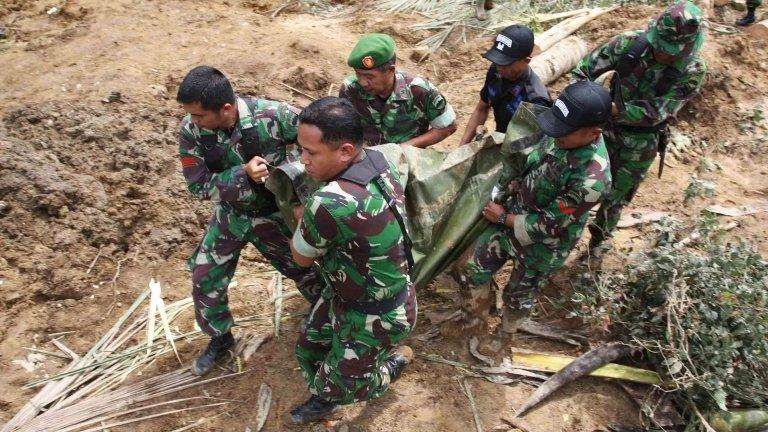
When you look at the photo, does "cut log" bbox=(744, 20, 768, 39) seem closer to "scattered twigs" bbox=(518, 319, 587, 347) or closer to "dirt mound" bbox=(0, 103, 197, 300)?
"scattered twigs" bbox=(518, 319, 587, 347)

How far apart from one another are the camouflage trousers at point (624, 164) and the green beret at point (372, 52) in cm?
185

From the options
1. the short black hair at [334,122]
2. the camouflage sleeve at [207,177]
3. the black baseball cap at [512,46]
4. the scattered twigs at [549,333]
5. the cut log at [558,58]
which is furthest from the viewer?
the cut log at [558,58]

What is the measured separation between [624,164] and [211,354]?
3338 millimetres

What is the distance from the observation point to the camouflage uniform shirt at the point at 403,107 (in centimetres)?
407

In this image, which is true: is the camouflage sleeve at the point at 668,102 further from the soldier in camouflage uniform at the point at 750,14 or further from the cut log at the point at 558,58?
the soldier in camouflage uniform at the point at 750,14

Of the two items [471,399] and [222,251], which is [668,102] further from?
[222,251]

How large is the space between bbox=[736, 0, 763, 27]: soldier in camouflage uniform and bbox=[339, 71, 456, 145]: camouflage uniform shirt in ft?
20.6

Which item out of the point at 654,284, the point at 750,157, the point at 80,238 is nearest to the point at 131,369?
the point at 80,238

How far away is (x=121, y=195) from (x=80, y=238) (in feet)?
1.66

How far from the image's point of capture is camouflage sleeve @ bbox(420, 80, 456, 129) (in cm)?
409

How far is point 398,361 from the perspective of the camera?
12.5 feet

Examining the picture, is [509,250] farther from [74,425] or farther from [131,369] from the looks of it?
[74,425]

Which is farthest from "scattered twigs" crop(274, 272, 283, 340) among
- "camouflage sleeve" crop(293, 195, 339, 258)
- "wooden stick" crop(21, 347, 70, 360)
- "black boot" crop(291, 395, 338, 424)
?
"camouflage sleeve" crop(293, 195, 339, 258)

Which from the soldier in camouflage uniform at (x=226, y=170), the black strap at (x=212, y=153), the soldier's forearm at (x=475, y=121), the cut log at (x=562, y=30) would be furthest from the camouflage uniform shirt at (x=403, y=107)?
the cut log at (x=562, y=30)
